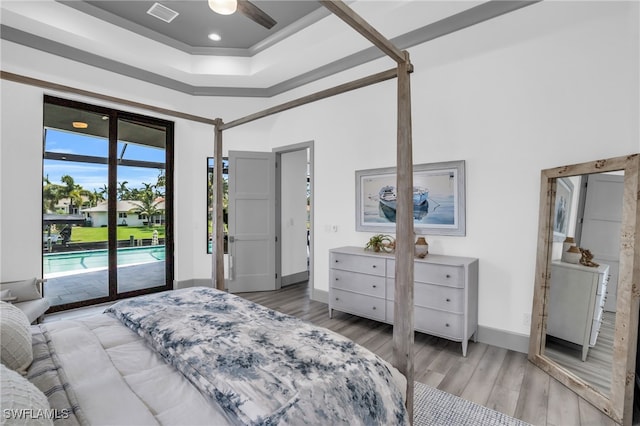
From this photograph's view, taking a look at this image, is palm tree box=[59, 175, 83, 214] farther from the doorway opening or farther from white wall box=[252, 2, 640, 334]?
white wall box=[252, 2, 640, 334]

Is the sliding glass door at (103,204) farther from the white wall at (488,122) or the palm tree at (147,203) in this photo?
the white wall at (488,122)

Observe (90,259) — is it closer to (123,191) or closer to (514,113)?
(123,191)

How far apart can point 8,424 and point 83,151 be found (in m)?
4.15

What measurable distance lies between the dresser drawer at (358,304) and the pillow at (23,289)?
10.1 ft

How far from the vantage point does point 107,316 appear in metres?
1.93

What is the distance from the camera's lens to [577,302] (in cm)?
231

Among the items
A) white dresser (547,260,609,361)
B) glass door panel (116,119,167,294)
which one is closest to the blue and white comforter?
white dresser (547,260,609,361)

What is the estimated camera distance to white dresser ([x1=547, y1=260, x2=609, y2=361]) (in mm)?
2125

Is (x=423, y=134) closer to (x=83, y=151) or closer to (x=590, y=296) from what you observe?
(x=590, y=296)

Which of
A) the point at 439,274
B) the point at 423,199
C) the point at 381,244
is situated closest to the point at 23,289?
the point at 381,244

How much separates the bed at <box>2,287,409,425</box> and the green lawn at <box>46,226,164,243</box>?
268 cm

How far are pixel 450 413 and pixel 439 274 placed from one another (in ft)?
3.79


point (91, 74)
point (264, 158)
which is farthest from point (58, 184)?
point (264, 158)

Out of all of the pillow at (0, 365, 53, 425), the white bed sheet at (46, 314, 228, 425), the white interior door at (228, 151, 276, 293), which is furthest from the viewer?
the white interior door at (228, 151, 276, 293)
